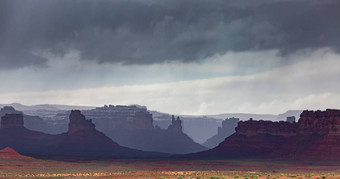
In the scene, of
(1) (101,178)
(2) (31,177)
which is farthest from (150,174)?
(2) (31,177)

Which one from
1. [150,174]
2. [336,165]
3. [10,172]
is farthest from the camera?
[336,165]

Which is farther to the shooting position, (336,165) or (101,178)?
(336,165)

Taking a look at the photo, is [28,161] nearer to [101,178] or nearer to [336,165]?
[101,178]

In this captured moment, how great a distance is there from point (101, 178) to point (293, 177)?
143 ft

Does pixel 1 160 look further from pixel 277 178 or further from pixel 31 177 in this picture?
pixel 277 178

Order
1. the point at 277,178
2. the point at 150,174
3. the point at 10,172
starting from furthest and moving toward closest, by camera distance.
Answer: the point at 10,172 → the point at 150,174 → the point at 277,178

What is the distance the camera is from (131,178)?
433 feet

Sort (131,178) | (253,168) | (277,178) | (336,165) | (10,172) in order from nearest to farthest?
(277,178) < (131,178) < (10,172) < (253,168) < (336,165)

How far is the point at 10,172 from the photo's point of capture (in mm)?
162750

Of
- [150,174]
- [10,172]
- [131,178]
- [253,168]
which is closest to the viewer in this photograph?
[131,178]

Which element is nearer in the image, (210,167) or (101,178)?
(101,178)

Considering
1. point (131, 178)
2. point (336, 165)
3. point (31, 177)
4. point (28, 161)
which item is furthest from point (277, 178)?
point (28, 161)

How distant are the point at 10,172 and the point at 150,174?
39.0m

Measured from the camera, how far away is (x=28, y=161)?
200 m
